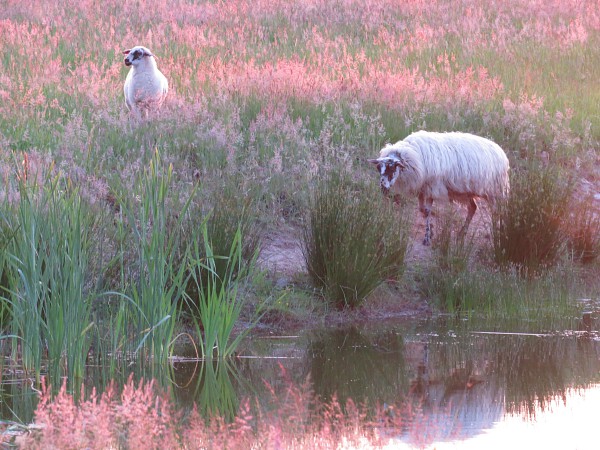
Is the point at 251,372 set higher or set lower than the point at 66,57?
lower

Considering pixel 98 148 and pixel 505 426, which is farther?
pixel 98 148

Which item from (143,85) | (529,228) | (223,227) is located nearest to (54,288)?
(223,227)

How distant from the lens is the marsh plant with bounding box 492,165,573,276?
9859mm

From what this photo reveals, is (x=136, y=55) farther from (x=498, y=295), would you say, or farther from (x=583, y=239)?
(x=498, y=295)

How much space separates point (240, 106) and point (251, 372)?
6642mm

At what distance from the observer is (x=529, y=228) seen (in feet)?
32.3

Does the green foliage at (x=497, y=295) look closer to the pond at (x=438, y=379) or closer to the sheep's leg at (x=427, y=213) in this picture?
the pond at (x=438, y=379)

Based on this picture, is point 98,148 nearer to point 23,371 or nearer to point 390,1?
point 23,371

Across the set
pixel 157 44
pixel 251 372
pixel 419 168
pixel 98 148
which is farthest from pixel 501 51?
pixel 251 372

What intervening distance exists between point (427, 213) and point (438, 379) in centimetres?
460

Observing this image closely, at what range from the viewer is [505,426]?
5672 millimetres

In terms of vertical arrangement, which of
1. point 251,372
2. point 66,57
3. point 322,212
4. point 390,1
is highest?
point 390,1

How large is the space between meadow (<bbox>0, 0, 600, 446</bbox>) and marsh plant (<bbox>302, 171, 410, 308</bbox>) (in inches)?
0.8

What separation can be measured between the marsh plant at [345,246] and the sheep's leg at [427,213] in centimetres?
168
